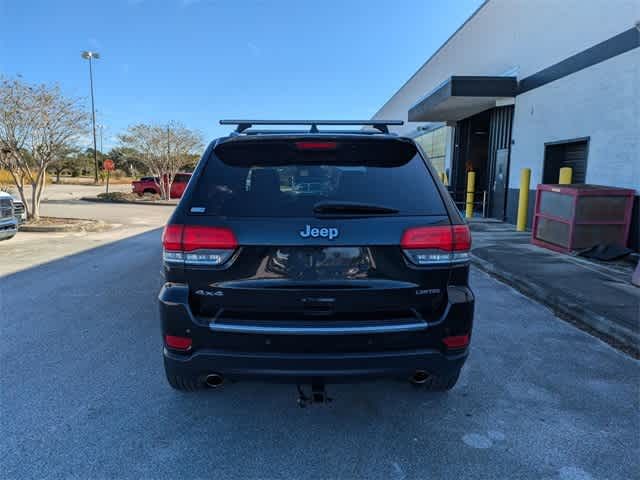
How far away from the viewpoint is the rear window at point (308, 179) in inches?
98.7

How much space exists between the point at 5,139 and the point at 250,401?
12873mm

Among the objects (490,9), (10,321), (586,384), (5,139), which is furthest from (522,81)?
(5,139)

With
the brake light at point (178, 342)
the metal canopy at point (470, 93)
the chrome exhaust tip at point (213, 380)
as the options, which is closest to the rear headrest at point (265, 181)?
the brake light at point (178, 342)

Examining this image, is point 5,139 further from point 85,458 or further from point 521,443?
point 521,443

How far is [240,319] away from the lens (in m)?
2.46

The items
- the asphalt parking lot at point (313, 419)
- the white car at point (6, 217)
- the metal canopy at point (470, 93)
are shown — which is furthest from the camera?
the metal canopy at point (470, 93)

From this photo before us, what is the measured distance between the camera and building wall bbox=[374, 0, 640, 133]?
30.8 feet

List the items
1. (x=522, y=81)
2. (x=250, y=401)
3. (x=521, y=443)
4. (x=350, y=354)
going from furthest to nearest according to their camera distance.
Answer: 1. (x=522, y=81)
2. (x=250, y=401)
3. (x=521, y=443)
4. (x=350, y=354)

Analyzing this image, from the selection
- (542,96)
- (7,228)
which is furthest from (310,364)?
(542,96)

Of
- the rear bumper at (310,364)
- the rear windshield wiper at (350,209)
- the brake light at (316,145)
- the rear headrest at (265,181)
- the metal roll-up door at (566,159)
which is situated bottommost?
Answer: the rear bumper at (310,364)

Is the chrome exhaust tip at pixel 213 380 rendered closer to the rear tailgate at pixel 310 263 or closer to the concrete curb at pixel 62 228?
the rear tailgate at pixel 310 263

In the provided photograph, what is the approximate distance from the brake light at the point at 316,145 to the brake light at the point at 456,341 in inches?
51.7

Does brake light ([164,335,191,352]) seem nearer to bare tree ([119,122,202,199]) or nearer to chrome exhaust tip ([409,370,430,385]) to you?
chrome exhaust tip ([409,370,430,385])

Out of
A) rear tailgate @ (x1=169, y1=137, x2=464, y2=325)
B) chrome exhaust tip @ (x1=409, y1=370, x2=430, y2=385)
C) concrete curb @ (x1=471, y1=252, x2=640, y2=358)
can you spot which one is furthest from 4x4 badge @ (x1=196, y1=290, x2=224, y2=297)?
concrete curb @ (x1=471, y1=252, x2=640, y2=358)
